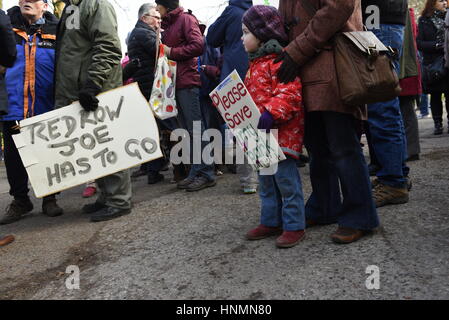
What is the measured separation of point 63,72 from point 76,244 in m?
1.52

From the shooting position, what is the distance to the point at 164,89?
4.52 metres

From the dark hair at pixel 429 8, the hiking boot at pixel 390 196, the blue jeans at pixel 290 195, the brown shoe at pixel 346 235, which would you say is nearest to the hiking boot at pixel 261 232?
the blue jeans at pixel 290 195

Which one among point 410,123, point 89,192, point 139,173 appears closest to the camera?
point 410,123

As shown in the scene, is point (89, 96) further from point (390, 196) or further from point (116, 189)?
point (390, 196)

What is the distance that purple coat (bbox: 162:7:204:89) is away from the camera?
4609 mm

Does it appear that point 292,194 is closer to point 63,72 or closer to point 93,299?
point 93,299

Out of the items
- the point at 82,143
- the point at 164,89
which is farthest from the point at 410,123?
the point at 82,143

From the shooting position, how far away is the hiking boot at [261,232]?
2.79m

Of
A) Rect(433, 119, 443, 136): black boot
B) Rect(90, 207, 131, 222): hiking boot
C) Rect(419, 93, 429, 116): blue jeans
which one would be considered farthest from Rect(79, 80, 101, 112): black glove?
Rect(419, 93, 429, 116): blue jeans

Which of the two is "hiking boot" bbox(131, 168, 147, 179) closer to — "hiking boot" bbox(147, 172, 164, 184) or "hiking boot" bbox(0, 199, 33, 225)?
"hiking boot" bbox(147, 172, 164, 184)

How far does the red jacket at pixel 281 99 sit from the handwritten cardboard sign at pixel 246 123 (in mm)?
78

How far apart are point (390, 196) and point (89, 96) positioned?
7.80 ft

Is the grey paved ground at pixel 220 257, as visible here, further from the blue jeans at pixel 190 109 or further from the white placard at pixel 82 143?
the blue jeans at pixel 190 109

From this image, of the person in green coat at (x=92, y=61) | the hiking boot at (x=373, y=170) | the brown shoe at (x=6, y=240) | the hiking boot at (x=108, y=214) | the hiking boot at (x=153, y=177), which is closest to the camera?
the brown shoe at (x=6, y=240)
